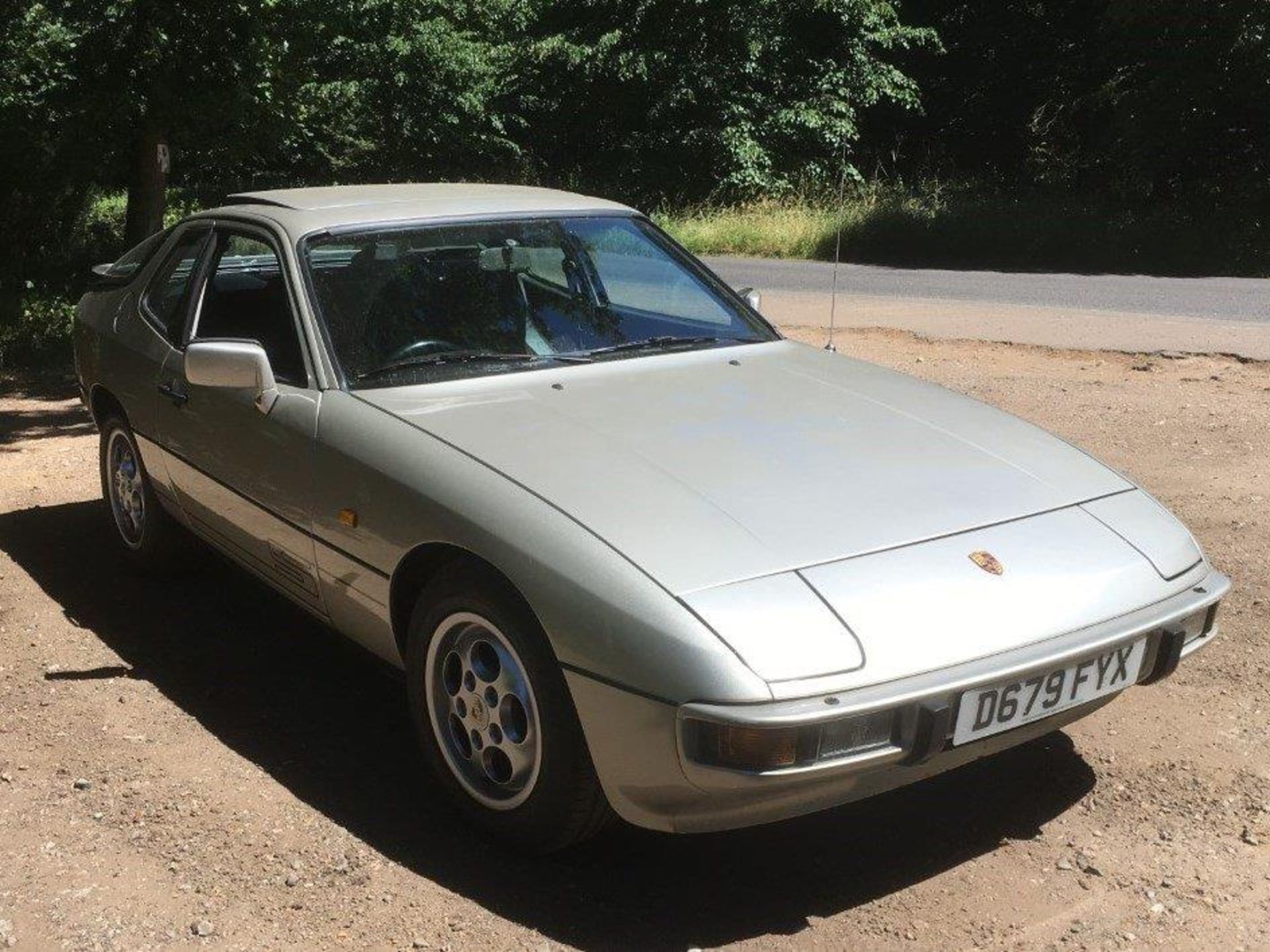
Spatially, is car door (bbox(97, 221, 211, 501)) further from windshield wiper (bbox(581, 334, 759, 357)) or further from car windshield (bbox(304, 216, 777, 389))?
windshield wiper (bbox(581, 334, 759, 357))

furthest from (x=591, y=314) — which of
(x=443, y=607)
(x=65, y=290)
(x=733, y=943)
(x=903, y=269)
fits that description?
(x=903, y=269)

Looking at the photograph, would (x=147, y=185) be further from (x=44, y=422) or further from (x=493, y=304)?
(x=493, y=304)

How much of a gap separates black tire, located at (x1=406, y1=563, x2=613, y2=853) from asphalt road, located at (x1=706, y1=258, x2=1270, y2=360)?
28.9ft

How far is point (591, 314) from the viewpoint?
4391 mm

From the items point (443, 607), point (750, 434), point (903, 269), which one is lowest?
point (903, 269)

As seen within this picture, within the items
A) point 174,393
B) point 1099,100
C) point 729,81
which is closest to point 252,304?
point 174,393

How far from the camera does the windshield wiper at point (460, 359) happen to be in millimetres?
3988

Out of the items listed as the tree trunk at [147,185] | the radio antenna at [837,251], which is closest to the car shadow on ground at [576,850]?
the radio antenna at [837,251]

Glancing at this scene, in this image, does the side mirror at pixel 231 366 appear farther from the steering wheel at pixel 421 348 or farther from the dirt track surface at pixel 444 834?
the dirt track surface at pixel 444 834

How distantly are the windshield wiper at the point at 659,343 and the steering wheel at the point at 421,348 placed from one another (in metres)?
0.42

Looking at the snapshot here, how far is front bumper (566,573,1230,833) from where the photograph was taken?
2.78 meters

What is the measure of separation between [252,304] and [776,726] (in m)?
2.68

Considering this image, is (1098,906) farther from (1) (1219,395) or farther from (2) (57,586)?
(1) (1219,395)

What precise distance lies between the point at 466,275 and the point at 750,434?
111cm
